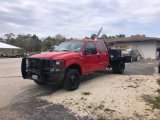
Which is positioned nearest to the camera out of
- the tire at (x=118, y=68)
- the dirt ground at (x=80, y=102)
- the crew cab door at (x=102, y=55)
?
the dirt ground at (x=80, y=102)

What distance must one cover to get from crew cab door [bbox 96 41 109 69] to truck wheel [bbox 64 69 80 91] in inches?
80.3

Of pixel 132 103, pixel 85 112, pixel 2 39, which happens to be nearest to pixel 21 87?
pixel 85 112

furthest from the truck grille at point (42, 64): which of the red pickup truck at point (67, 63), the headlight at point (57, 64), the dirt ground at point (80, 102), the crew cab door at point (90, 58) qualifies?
the crew cab door at point (90, 58)

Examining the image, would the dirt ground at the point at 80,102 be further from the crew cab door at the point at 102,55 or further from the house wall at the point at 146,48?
the house wall at the point at 146,48

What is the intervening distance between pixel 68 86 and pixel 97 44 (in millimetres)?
2990

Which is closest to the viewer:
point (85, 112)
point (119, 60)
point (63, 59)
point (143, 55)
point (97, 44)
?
point (85, 112)

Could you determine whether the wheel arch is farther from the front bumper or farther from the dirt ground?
the dirt ground

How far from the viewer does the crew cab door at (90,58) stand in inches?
311

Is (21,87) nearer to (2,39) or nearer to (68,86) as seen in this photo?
(68,86)

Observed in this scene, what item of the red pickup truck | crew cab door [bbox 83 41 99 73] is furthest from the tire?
crew cab door [bbox 83 41 99 73]

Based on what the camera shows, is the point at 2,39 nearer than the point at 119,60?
No

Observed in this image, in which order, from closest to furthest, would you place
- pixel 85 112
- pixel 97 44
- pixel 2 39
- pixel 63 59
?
pixel 85 112 → pixel 63 59 → pixel 97 44 → pixel 2 39

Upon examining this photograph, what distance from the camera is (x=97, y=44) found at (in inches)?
352

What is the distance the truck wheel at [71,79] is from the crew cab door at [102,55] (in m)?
2.04
